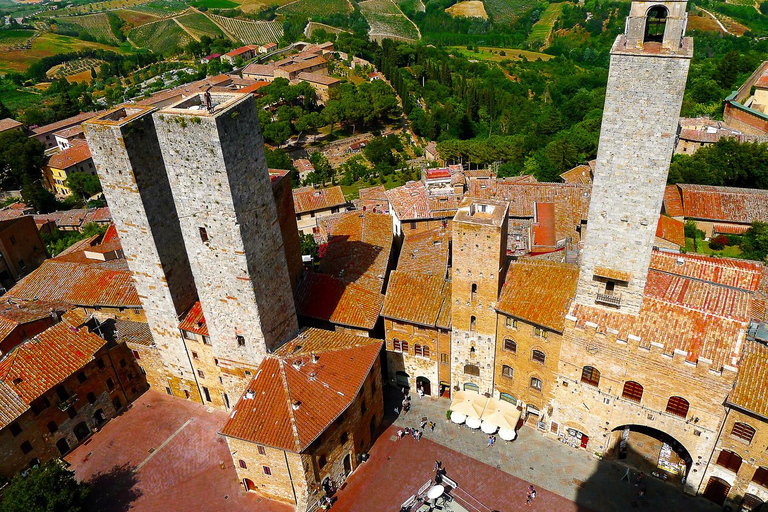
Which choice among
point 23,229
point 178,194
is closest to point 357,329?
point 178,194

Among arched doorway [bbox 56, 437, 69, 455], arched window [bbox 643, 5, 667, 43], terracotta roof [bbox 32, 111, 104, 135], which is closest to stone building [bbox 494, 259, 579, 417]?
arched window [bbox 643, 5, 667, 43]

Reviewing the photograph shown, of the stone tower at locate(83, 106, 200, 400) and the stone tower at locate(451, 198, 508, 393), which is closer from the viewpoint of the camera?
the stone tower at locate(83, 106, 200, 400)

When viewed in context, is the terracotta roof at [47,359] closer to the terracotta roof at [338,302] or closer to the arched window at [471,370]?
the terracotta roof at [338,302]

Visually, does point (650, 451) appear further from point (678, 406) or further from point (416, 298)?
point (416, 298)

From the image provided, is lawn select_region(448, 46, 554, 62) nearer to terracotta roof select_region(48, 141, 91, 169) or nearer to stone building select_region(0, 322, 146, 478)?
terracotta roof select_region(48, 141, 91, 169)

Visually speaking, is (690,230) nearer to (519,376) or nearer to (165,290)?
(519,376)

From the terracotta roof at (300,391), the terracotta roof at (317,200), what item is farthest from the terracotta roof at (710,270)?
the terracotta roof at (317,200)

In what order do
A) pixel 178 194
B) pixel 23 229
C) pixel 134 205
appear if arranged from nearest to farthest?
pixel 178 194, pixel 134 205, pixel 23 229
